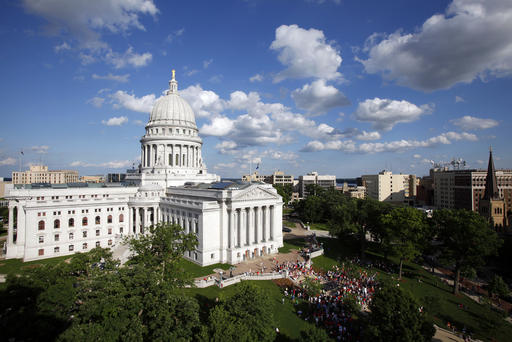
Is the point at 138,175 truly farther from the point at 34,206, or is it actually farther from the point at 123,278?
the point at 123,278

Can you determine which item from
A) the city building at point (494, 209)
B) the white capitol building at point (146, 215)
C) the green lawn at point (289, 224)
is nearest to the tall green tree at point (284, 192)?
the green lawn at point (289, 224)

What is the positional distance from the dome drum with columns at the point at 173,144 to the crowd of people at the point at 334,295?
136ft

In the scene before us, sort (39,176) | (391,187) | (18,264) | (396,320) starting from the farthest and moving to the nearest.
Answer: (39,176), (391,187), (18,264), (396,320)

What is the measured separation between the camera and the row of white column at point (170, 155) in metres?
79.9

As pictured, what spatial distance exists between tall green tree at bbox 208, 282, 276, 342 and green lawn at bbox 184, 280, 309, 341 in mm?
2804

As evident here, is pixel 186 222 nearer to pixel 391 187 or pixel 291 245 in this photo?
pixel 291 245

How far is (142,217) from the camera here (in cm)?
6675

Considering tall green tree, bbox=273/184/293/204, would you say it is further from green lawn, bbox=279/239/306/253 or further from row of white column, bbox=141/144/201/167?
row of white column, bbox=141/144/201/167

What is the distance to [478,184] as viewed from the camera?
11462 centimetres

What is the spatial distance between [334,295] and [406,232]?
2020cm

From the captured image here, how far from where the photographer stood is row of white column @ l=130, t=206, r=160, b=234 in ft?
211

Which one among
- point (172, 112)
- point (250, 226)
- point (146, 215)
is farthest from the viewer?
point (172, 112)

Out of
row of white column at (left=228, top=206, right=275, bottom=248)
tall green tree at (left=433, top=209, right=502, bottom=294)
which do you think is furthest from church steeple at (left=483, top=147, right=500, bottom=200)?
row of white column at (left=228, top=206, right=275, bottom=248)

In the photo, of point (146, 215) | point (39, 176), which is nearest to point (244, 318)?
point (146, 215)
